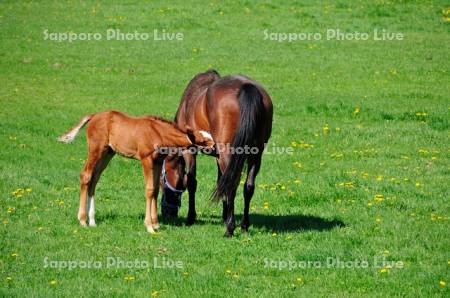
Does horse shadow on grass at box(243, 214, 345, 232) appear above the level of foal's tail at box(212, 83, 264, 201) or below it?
below

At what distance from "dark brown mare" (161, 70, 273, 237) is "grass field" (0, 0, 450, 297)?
23.5 inches

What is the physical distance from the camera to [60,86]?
24281 millimetres

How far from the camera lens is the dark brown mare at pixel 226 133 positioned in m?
11.4

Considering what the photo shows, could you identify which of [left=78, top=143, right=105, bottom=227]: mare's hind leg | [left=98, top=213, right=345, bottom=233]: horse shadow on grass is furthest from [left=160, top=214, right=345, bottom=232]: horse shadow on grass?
[left=78, top=143, right=105, bottom=227]: mare's hind leg

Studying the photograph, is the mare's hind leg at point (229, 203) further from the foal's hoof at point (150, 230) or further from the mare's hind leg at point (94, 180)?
the mare's hind leg at point (94, 180)

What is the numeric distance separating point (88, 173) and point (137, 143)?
0.99 metres

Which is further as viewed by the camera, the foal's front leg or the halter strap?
the halter strap

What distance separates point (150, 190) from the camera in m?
12.0

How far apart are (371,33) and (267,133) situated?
59.0 feet

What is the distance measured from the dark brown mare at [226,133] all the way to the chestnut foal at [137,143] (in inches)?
12.0

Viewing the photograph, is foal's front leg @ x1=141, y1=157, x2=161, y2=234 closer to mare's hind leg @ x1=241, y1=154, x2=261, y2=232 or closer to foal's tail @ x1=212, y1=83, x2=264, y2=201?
foal's tail @ x1=212, y1=83, x2=264, y2=201

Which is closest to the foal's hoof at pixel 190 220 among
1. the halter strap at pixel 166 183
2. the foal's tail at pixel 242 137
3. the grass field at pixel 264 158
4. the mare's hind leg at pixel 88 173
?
the grass field at pixel 264 158

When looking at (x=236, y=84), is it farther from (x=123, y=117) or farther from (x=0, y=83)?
(x=0, y=83)

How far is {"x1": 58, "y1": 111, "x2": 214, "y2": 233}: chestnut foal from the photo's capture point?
1183 cm
